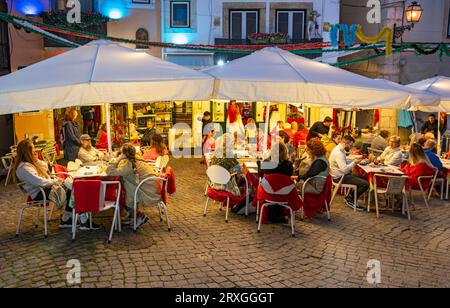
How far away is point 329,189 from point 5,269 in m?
5.31

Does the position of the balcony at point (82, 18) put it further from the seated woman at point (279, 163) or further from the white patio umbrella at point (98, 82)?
the seated woman at point (279, 163)

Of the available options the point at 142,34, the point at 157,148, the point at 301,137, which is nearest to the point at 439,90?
the point at 301,137

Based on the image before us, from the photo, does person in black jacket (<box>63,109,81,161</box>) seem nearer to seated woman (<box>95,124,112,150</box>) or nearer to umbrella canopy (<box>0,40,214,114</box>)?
seated woman (<box>95,124,112,150</box>)

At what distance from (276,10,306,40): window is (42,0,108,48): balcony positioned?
664 centimetres

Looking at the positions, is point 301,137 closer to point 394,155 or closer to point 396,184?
point 394,155

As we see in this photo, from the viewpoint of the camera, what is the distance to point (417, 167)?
9.07 metres

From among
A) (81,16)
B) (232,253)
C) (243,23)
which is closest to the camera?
(232,253)

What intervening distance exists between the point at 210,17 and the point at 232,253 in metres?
13.0

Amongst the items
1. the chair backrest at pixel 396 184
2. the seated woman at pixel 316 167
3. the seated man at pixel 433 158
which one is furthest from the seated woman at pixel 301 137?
the seated woman at pixel 316 167

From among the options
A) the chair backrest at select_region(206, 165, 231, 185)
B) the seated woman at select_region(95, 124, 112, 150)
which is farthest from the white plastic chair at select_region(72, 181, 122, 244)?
the seated woman at select_region(95, 124, 112, 150)

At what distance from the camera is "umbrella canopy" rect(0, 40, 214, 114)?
595 cm
